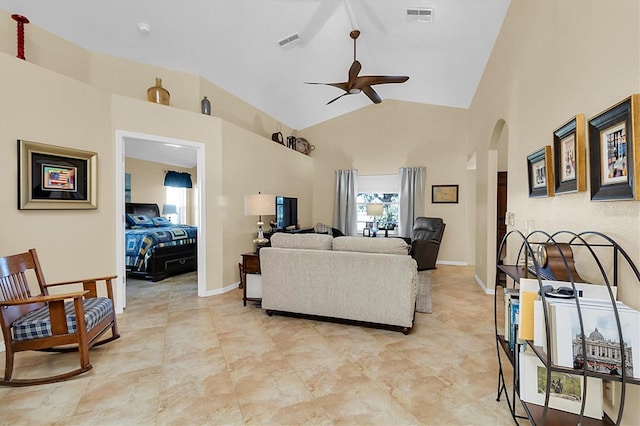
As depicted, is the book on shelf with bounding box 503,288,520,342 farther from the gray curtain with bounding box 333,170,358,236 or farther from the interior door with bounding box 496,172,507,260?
the gray curtain with bounding box 333,170,358,236

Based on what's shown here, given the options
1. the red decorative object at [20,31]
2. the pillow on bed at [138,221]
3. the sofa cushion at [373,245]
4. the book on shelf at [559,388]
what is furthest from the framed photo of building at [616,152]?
the pillow on bed at [138,221]

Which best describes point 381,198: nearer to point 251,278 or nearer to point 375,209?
point 375,209

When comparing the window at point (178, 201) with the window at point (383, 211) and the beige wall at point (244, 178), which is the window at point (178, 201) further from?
the window at point (383, 211)

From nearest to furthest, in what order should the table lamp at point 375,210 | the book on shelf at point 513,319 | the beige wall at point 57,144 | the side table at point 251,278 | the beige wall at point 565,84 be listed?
the beige wall at point 565,84 → the book on shelf at point 513,319 → the beige wall at point 57,144 → the side table at point 251,278 → the table lamp at point 375,210

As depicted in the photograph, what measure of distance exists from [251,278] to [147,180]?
5231 mm

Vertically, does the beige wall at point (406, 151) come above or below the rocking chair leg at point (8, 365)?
above

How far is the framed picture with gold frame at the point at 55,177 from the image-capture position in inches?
112

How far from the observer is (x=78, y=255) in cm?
329

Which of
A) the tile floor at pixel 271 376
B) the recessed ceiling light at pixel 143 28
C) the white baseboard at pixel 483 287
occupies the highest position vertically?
the recessed ceiling light at pixel 143 28

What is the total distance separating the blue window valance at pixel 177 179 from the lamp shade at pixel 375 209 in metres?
4.94

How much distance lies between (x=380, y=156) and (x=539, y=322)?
20.2 feet

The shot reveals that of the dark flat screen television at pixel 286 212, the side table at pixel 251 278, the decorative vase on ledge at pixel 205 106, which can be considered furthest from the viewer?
the dark flat screen television at pixel 286 212

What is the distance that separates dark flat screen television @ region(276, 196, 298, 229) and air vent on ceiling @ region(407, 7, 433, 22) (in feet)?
12.0

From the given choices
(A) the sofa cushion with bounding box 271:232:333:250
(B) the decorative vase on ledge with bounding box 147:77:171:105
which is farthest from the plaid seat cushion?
(B) the decorative vase on ledge with bounding box 147:77:171:105
